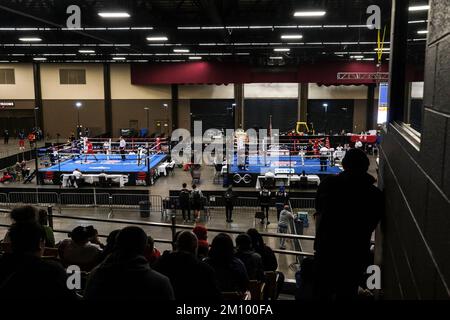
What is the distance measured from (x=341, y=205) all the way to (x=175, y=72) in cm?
3275

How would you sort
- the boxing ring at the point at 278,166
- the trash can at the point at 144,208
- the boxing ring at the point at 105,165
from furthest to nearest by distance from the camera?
the boxing ring at the point at 105,165
the boxing ring at the point at 278,166
the trash can at the point at 144,208

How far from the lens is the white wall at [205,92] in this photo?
129ft

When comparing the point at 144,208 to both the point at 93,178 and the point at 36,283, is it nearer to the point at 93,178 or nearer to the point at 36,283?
the point at 93,178

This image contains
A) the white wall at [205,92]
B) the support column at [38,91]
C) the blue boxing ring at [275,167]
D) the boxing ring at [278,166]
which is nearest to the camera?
the boxing ring at [278,166]

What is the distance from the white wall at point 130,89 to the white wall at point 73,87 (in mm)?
1269

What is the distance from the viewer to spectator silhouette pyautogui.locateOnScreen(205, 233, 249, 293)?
4.07 metres

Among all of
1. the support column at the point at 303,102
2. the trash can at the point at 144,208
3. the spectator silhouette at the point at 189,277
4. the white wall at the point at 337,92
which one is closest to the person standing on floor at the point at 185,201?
the trash can at the point at 144,208

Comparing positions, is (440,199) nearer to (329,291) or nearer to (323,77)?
(329,291)

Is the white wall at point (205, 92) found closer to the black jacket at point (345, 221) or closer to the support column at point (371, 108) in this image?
the support column at point (371, 108)

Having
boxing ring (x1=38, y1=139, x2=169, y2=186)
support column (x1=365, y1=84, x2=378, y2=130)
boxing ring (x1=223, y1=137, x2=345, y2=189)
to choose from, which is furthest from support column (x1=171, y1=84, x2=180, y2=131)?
support column (x1=365, y1=84, x2=378, y2=130)

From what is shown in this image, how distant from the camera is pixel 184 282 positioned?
9.99 ft

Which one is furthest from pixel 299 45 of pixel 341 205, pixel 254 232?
pixel 341 205

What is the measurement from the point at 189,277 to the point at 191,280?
0.08 ft

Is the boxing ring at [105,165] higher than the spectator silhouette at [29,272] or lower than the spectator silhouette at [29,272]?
lower
